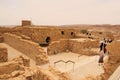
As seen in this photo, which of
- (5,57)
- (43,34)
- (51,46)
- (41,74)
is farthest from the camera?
(43,34)

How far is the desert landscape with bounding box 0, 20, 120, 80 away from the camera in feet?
18.8

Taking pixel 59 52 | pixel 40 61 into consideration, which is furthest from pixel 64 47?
pixel 40 61

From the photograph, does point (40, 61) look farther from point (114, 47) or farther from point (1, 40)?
point (1, 40)

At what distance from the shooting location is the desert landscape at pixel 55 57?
18.8 feet

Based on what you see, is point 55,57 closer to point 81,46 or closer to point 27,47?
point 27,47

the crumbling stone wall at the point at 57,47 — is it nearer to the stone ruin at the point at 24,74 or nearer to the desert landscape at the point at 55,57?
the desert landscape at the point at 55,57

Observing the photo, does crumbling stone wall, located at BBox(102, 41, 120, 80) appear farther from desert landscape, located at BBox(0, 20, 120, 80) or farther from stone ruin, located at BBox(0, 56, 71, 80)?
stone ruin, located at BBox(0, 56, 71, 80)

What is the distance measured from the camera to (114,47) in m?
4.84

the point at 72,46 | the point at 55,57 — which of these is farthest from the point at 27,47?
the point at 72,46

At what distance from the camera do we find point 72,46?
1557 centimetres

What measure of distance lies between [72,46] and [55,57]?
285 centimetres

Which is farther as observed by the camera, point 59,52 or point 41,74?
point 59,52

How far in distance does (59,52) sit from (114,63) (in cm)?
1016

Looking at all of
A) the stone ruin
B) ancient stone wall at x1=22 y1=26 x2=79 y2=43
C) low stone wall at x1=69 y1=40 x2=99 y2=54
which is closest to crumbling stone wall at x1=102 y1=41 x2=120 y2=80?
the stone ruin
